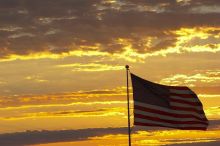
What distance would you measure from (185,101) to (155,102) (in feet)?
6.26

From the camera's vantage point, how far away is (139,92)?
6612 cm

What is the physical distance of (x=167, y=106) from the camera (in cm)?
6631

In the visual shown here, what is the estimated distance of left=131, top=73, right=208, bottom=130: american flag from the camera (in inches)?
2586

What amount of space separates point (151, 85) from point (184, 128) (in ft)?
11.2

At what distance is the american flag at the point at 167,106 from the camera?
65.7 meters

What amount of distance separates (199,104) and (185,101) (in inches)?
35.6

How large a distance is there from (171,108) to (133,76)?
312 centimetres

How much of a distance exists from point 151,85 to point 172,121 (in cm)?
262

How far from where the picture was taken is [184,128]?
65500 millimetres

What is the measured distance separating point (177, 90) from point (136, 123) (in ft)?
12.0

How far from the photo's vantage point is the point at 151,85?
6625 centimetres

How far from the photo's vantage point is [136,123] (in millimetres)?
65000

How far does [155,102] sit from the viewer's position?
66250 millimetres

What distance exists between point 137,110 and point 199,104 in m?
3.98
